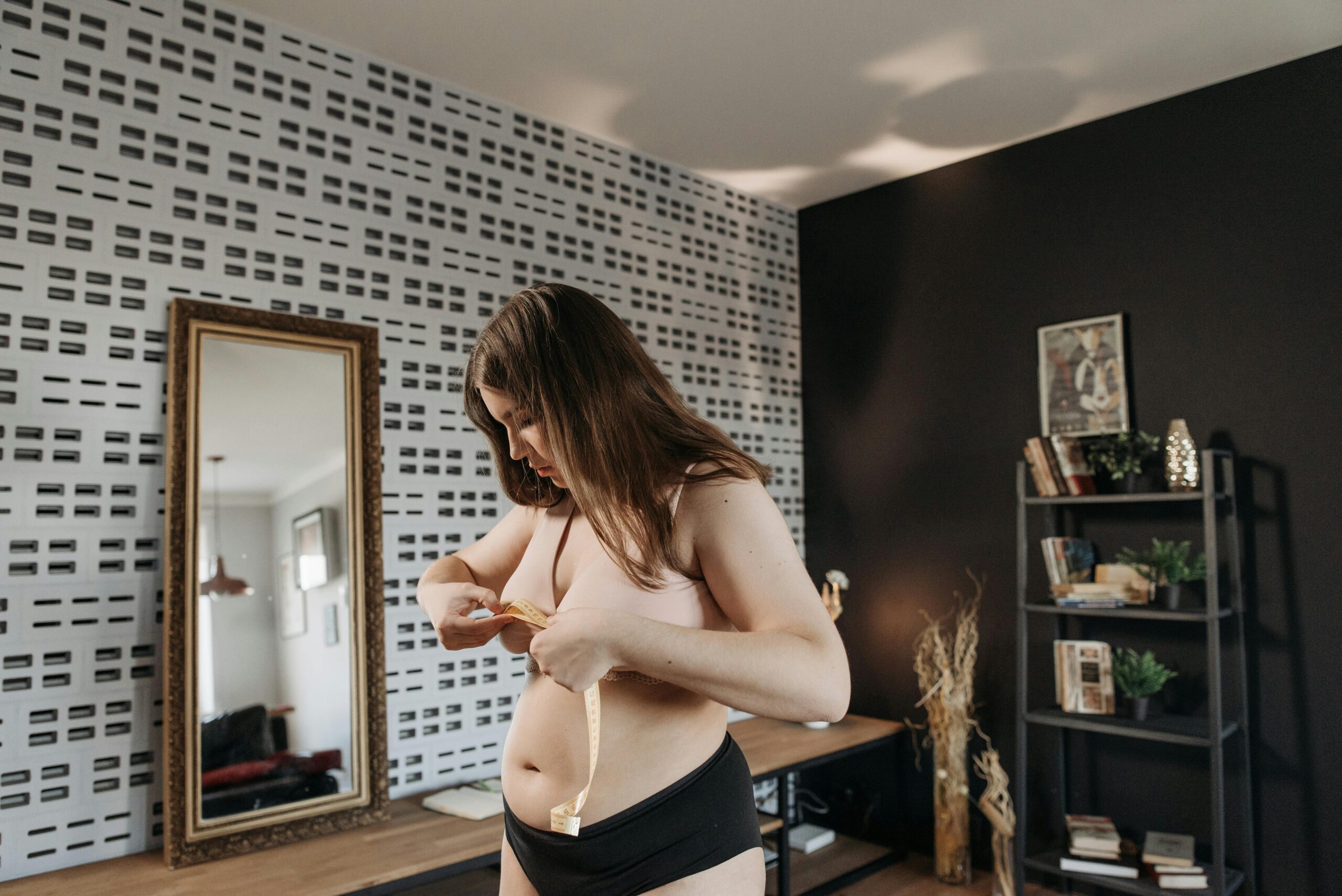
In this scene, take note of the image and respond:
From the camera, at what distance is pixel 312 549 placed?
2512 mm

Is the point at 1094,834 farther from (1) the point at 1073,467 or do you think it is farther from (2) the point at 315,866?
(2) the point at 315,866

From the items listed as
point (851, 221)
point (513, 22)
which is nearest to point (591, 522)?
point (513, 22)

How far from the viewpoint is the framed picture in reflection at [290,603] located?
2.44m

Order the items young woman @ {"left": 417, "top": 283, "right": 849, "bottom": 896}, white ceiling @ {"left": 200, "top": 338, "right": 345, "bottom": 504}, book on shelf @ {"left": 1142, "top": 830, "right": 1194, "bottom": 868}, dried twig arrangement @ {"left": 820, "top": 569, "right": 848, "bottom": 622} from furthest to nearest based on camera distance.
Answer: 1. dried twig arrangement @ {"left": 820, "top": 569, "right": 848, "bottom": 622}
2. book on shelf @ {"left": 1142, "top": 830, "right": 1194, "bottom": 868}
3. white ceiling @ {"left": 200, "top": 338, "right": 345, "bottom": 504}
4. young woman @ {"left": 417, "top": 283, "right": 849, "bottom": 896}

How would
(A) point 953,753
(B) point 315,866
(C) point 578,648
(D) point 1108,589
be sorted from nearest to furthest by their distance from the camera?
(C) point 578,648, (B) point 315,866, (D) point 1108,589, (A) point 953,753

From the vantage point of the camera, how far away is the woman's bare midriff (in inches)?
44.1

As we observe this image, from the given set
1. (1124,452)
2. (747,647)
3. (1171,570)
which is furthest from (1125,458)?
(747,647)

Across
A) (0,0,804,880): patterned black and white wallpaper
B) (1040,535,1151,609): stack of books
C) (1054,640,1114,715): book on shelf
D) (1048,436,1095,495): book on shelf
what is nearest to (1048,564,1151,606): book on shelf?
(1040,535,1151,609): stack of books

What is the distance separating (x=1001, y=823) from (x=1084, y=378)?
1597 mm

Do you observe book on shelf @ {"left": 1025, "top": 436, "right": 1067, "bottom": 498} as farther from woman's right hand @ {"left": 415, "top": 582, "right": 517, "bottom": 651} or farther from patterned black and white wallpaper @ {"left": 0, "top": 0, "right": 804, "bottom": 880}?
woman's right hand @ {"left": 415, "top": 582, "right": 517, "bottom": 651}

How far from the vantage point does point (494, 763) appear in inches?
118

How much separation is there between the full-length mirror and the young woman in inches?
54.2

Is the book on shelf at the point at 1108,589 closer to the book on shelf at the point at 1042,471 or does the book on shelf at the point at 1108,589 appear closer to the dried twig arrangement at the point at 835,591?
the book on shelf at the point at 1042,471

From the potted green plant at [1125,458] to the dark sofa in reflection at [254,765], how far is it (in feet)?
8.43
